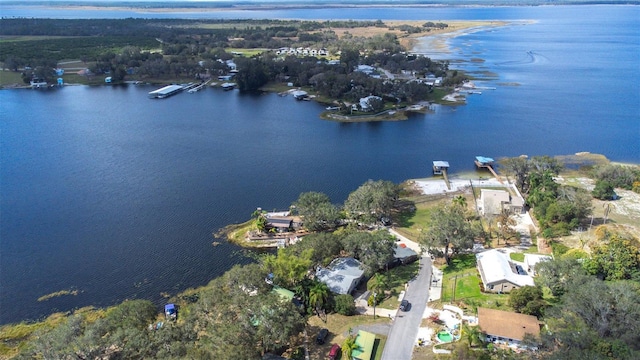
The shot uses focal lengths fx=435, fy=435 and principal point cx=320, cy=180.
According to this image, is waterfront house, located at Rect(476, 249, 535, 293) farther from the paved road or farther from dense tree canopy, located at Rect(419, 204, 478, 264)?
the paved road

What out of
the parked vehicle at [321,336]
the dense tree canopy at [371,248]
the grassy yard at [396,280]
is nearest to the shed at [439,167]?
the grassy yard at [396,280]

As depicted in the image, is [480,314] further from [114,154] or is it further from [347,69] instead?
[347,69]

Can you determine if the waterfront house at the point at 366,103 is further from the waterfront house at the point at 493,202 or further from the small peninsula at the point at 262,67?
the waterfront house at the point at 493,202

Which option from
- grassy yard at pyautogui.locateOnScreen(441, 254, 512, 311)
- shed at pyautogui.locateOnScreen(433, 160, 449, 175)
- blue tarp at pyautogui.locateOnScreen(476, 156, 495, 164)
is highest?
blue tarp at pyautogui.locateOnScreen(476, 156, 495, 164)

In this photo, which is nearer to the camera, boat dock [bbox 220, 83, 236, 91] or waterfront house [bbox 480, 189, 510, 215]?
waterfront house [bbox 480, 189, 510, 215]

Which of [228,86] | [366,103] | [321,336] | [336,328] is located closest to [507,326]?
[336,328]

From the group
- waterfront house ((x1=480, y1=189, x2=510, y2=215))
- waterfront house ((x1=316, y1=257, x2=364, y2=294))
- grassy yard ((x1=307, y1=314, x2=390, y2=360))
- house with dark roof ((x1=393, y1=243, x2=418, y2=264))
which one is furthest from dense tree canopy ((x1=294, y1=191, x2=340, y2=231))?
waterfront house ((x1=480, y1=189, x2=510, y2=215))
